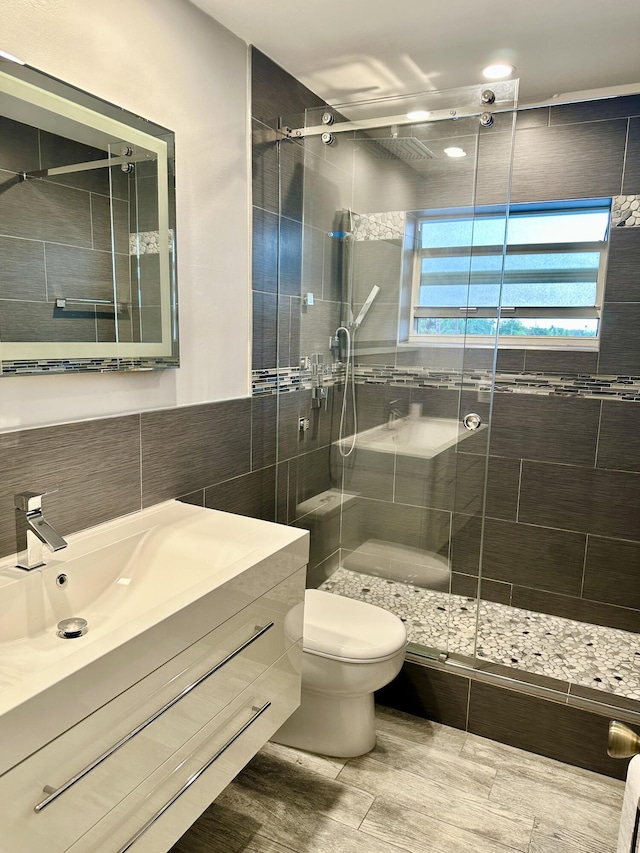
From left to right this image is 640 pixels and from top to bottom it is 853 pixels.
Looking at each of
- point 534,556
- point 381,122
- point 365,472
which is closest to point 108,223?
point 381,122

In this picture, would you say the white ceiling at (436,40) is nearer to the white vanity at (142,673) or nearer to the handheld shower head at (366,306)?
the handheld shower head at (366,306)

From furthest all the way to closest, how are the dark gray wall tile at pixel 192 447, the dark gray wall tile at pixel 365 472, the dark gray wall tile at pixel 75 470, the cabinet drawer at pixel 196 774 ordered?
the dark gray wall tile at pixel 365 472 < the dark gray wall tile at pixel 192 447 < the dark gray wall tile at pixel 75 470 < the cabinet drawer at pixel 196 774

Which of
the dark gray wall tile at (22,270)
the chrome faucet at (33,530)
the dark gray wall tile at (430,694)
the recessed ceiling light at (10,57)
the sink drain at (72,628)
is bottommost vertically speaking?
the dark gray wall tile at (430,694)

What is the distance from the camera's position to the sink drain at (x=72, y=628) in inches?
54.9

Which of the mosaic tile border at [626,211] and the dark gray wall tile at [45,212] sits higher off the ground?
the mosaic tile border at [626,211]

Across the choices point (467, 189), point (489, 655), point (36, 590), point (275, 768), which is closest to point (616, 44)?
point (467, 189)

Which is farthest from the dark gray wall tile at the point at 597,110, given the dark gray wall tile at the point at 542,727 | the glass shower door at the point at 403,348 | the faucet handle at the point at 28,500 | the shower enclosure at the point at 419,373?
the faucet handle at the point at 28,500

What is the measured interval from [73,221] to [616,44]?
1997 mm

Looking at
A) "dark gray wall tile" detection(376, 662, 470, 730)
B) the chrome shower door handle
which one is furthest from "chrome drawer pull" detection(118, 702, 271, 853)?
the chrome shower door handle

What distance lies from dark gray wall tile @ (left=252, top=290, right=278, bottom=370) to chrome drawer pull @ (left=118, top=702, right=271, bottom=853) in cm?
128

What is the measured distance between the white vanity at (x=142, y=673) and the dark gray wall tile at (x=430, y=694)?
72cm

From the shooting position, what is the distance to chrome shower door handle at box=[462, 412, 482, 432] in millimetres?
2279

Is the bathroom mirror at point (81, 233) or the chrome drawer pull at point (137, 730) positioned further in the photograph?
the bathroom mirror at point (81, 233)

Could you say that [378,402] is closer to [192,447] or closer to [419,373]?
[419,373]
